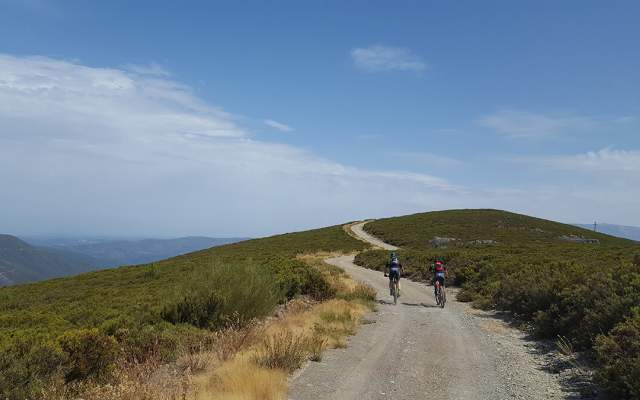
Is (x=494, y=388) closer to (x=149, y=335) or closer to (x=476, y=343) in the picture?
(x=476, y=343)

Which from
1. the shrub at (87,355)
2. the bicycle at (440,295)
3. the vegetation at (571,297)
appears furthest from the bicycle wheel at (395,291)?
the shrub at (87,355)

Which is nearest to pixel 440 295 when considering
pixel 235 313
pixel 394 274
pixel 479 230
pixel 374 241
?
pixel 394 274

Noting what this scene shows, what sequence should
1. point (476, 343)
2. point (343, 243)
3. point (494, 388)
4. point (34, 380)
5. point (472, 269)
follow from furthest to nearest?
1. point (343, 243)
2. point (472, 269)
3. point (476, 343)
4. point (494, 388)
5. point (34, 380)

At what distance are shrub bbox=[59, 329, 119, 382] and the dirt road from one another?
343 cm

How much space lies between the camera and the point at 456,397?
6.88 meters

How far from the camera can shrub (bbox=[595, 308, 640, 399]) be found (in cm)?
626

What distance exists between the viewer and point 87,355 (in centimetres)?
751

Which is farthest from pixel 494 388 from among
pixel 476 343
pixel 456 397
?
pixel 476 343

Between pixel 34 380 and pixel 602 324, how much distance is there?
11.1 m

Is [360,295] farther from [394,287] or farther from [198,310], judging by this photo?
[198,310]

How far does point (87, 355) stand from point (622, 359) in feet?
30.0

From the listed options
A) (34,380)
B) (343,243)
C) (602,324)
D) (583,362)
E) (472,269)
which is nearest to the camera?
(34,380)

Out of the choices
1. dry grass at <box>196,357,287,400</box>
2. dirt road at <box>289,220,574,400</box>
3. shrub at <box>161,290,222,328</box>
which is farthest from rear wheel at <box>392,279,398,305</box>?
dry grass at <box>196,357,287,400</box>

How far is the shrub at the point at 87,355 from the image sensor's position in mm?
7336
